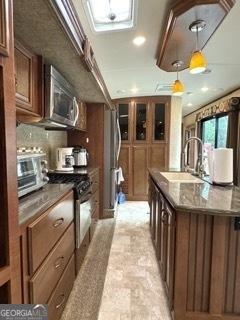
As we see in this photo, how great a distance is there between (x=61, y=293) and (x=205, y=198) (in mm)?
1273

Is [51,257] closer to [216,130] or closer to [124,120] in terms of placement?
[124,120]

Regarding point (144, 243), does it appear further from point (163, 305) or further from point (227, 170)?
point (227, 170)

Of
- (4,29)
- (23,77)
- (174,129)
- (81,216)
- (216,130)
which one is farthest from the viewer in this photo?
(216,130)

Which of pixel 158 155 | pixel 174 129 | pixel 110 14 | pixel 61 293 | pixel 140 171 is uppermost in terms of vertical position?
pixel 110 14

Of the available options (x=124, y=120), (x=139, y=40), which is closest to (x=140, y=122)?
(x=124, y=120)

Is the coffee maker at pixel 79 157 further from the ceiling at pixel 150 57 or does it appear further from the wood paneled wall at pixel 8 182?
the wood paneled wall at pixel 8 182

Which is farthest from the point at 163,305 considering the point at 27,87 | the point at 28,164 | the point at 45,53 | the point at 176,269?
the point at 45,53

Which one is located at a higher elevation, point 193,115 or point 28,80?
point 193,115

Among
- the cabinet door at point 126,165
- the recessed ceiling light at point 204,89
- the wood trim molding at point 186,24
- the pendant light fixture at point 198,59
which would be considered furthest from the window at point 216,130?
the pendant light fixture at point 198,59

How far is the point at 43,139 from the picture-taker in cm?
276

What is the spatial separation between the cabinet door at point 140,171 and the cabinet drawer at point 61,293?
3250mm

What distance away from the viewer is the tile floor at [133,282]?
5.55ft

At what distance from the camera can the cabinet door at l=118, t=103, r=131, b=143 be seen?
5.11 m

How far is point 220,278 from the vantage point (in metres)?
1.47
